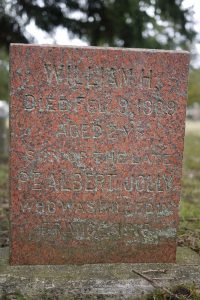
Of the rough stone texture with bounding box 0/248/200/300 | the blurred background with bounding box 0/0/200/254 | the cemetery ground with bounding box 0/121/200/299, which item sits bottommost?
the rough stone texture with bounding box 0/248/200/300

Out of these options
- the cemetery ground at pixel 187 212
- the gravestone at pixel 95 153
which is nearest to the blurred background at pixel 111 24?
the cemetery ground at pixel 187 212

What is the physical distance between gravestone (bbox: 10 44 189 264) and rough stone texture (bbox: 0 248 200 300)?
0.45ft

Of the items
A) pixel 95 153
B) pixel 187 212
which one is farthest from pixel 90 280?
pixel 187 212

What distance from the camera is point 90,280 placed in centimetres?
308

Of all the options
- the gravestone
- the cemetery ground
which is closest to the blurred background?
the cemetery ground

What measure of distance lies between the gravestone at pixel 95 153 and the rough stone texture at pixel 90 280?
137mm

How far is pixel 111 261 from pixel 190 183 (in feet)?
13.8

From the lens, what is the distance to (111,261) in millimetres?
3447

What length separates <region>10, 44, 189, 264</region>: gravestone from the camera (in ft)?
10.5

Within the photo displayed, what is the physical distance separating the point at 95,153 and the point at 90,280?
0.86 meters

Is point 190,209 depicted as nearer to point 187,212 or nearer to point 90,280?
point 187,212

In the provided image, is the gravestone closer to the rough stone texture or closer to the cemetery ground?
the rough stone texture

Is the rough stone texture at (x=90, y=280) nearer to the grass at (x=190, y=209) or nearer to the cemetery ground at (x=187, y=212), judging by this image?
the cemetery ground at (x=187, y=212)

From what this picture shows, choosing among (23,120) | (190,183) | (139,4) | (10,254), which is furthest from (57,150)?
(190,183)
